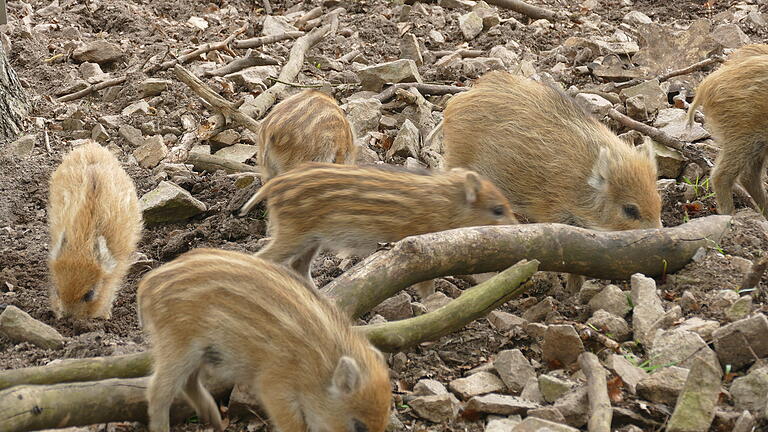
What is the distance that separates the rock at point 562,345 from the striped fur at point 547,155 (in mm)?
1850

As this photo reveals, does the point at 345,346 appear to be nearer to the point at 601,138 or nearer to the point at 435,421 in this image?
the point at 435,421

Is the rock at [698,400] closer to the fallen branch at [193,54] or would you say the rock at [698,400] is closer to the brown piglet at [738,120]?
the brown piglet at [738,120]

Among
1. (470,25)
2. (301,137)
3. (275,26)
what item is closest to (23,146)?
(301,137)

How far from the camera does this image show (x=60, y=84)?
804 cm

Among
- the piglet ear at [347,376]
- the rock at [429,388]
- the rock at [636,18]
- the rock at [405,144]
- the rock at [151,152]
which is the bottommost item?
the rock at [151,152]

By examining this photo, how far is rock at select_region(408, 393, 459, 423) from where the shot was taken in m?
3.75

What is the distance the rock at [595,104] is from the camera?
706 centimetres

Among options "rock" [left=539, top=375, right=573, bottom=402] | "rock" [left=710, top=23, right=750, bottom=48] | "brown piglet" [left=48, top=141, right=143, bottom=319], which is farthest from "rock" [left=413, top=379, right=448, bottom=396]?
"rock" [left=710, top=23, right=750, bottom=48]

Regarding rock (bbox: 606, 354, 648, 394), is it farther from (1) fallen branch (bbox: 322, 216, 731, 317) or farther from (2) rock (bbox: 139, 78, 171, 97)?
(2) rock (bbox: 139, 78, 171, 97)

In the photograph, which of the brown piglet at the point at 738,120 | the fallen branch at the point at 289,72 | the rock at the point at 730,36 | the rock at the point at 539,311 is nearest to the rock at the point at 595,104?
the brown piglet at the point at 738,120

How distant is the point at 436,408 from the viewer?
3.76 m

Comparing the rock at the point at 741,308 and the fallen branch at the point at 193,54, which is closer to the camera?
the rock at the point at 741,308

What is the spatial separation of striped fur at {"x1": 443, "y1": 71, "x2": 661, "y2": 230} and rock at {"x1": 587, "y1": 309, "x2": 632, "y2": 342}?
1.48 metres

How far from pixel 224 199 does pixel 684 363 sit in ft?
11.8
